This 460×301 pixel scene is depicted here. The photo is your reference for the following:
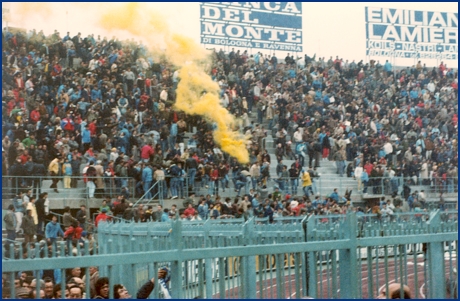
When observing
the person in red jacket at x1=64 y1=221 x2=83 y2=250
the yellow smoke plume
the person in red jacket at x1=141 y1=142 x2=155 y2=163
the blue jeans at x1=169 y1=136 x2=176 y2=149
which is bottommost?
the person in red jacket at x1=64 y1=221 x2=83 y2=250

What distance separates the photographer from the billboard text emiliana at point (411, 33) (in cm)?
1603

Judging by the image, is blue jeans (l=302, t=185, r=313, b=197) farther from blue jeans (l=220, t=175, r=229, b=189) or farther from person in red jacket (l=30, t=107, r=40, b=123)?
person in red jacket (l=30, t=107, r=40, b=123)

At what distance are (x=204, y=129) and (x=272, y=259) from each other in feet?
33.6

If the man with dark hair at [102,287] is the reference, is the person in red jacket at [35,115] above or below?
above

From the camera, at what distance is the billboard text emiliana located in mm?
16031

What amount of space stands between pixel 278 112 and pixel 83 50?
481 centimetres

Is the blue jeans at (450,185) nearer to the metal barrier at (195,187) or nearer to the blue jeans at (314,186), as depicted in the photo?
the metal barrier at (195,187)

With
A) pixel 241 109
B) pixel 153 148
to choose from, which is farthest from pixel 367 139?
pixel 153 148

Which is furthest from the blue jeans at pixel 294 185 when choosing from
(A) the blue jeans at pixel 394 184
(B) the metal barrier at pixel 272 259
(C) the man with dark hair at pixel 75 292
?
(C) the man with dark hair at pixel 75 292

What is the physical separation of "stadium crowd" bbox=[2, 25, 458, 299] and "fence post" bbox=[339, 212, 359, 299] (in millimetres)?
6188

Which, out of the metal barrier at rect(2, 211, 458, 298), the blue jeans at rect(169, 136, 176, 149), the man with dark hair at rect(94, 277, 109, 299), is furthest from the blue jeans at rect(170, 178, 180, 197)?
the man with dark hair at rect(94, 277, 109, 299)

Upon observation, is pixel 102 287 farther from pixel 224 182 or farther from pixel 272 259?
pixel 224 182

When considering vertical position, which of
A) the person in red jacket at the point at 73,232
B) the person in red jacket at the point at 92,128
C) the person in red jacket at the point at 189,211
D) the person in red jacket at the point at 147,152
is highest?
the person in red jacket at the point at 92,128

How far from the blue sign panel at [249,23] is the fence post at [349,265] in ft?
30.3
